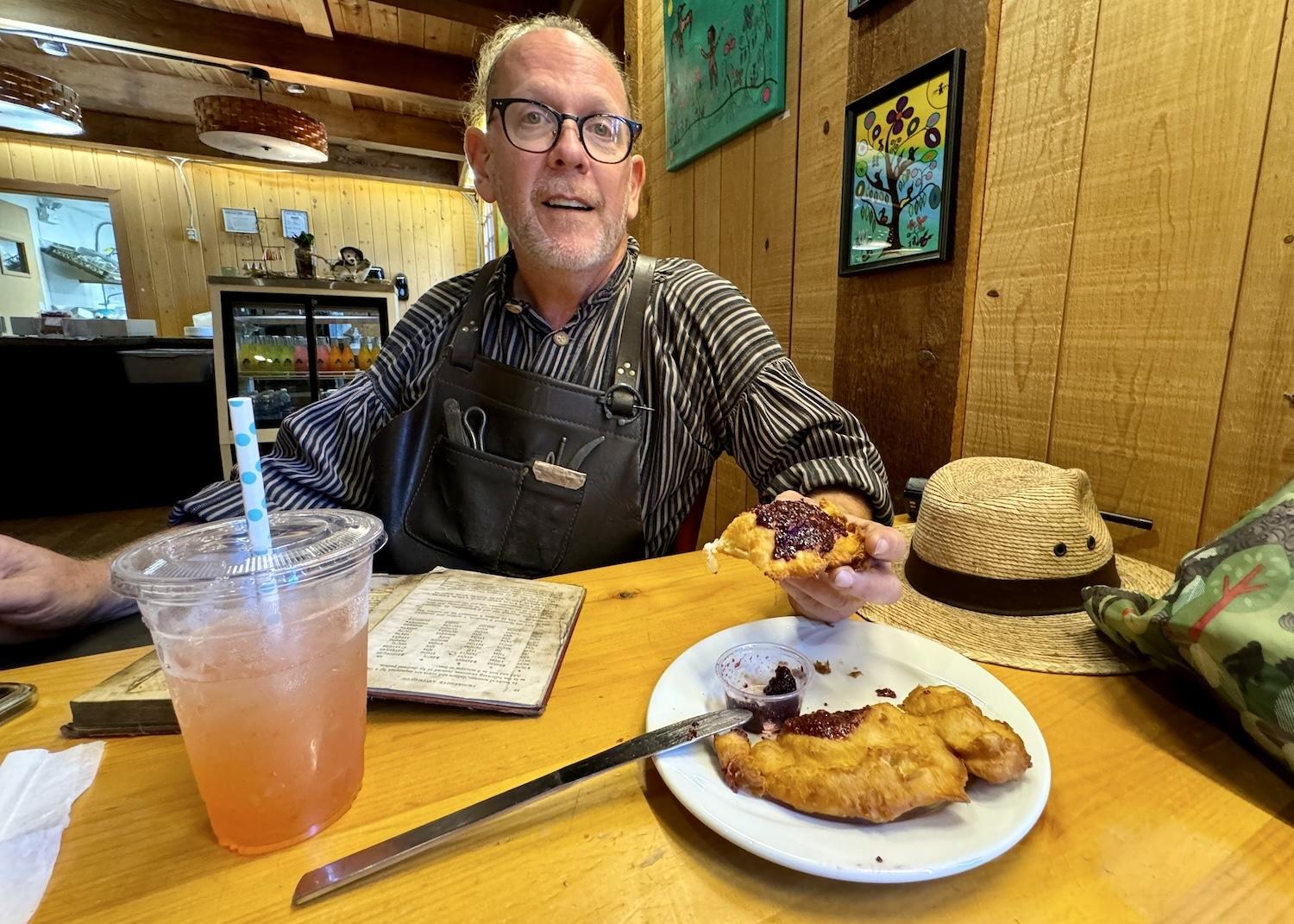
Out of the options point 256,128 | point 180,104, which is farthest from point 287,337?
point 180,104

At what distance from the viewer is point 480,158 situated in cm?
157

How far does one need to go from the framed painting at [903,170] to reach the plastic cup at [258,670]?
143cm

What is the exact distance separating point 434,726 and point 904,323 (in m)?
1.41

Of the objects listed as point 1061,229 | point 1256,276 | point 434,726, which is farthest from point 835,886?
point 1061,229

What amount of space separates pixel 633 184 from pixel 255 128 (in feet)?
13.5

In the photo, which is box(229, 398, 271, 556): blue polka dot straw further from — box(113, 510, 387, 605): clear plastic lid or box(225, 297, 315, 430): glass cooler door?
box(225, 297, 315, 430): glass cooler door

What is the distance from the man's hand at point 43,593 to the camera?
87 centimetres

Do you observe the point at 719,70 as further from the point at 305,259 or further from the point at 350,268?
the point at 305,259

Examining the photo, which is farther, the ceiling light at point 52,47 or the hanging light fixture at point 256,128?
the ceiling light at point 52,47

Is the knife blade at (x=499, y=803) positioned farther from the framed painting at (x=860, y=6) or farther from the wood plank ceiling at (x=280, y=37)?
the wood plank ceiling at (x=280, y=37)

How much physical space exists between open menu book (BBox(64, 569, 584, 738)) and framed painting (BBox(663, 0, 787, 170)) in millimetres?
1808

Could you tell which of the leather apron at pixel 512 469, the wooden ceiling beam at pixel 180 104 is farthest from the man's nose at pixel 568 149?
the wooden ceiling beam at pixel 180 104

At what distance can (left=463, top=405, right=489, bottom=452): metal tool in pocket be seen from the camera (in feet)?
4.32

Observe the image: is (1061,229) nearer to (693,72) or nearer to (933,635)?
(933,635)
